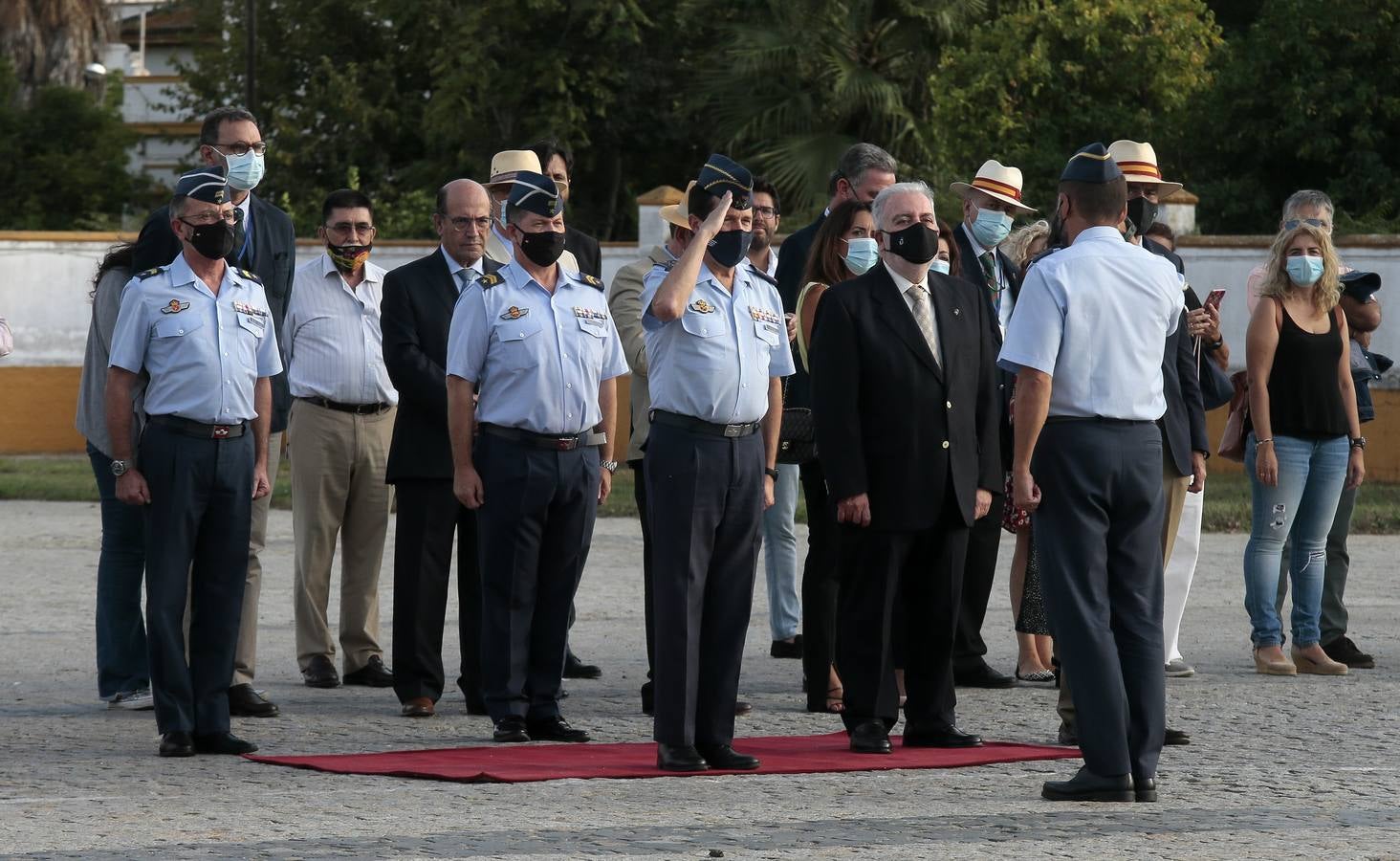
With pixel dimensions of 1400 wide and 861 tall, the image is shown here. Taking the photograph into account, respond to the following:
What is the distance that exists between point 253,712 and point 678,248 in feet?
8.41

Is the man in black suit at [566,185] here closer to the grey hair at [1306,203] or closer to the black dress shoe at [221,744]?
the black dress shoe at [221,744]

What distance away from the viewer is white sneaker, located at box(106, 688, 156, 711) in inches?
342

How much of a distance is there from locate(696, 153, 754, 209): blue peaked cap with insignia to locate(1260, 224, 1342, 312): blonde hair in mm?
3322

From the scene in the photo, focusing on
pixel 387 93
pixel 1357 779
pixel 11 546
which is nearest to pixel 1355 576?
pixel 1357 779

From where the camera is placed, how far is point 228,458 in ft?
25.2

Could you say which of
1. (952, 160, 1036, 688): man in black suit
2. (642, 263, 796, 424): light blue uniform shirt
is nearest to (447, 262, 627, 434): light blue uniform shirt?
(642, 263, 796, 424): light blue uniform shirt

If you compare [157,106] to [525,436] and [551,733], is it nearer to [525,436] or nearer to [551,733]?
[525,436]

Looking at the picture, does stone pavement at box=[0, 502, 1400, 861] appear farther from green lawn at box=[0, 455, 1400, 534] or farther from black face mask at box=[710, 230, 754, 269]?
green lawn at box=[0, 455, 1400, 534]

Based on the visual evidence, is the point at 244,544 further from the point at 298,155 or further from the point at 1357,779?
the point at 298,155

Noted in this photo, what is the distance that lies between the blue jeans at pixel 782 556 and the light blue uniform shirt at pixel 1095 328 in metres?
3.32

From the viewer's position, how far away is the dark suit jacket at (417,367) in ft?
28.3

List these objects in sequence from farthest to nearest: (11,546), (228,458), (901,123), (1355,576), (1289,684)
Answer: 1. (901,123)
2. (11,546)
3. (1355,576)
4. (1289,684)
5. (228,458)

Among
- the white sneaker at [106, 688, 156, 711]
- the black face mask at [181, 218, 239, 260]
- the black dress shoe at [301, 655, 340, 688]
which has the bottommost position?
the white sneaker at [106, 688, 156, 711]

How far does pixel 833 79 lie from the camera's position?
2527cm
